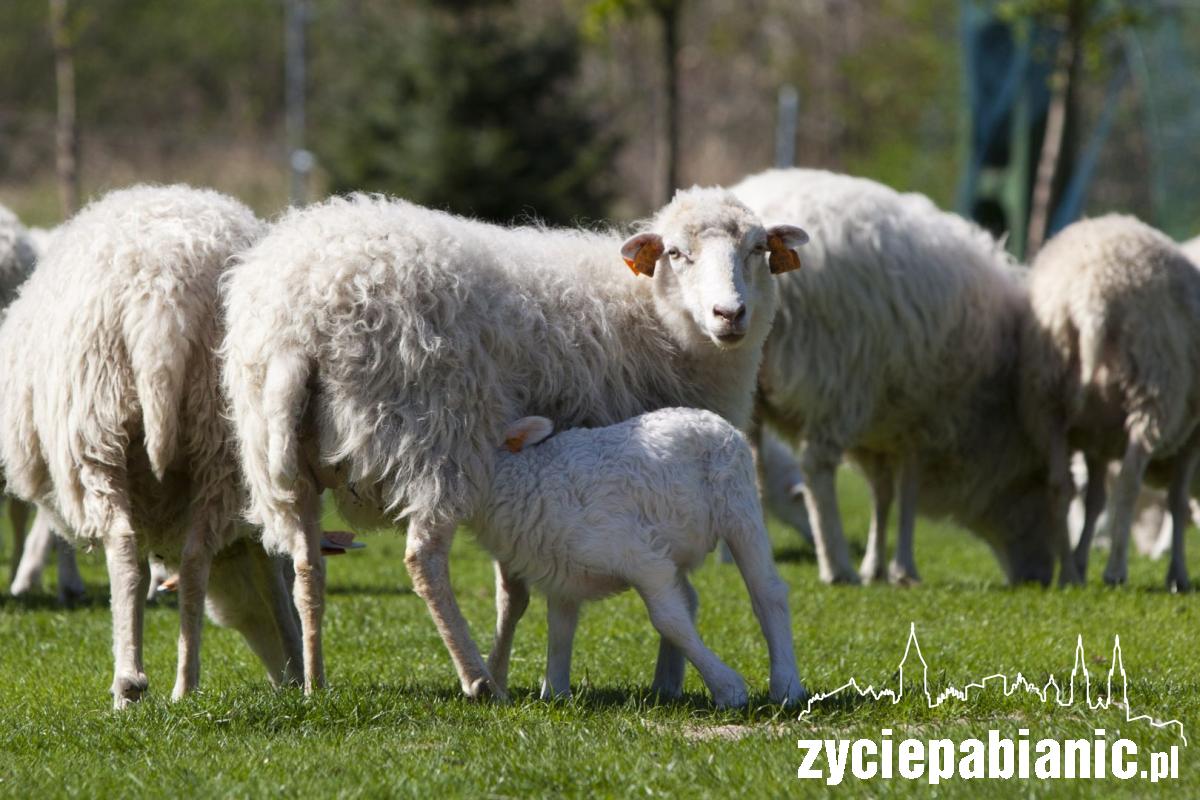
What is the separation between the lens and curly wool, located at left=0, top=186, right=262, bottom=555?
17.7 feet

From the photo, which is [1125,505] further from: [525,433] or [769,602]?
[525,433]

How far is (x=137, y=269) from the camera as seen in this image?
548 centimetres

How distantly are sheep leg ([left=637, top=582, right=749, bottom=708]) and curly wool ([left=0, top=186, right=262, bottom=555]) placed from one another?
66.0 inches

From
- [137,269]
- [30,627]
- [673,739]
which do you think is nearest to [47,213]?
[30,627]

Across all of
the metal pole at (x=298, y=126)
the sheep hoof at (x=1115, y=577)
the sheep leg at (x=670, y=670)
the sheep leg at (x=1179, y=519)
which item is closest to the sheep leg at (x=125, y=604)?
the sheep leg at (x=670, y=670)

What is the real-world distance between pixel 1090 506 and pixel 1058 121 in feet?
28.6

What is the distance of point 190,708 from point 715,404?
2183 millimetres

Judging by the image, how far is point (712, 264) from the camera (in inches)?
218

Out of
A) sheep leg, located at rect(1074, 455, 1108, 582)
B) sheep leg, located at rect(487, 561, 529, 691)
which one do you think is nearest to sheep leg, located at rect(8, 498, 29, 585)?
sheep leg, located at rect(487, 561, 529, 691)

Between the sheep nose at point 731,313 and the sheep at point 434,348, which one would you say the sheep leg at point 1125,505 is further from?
the sheep nose at point 731,313

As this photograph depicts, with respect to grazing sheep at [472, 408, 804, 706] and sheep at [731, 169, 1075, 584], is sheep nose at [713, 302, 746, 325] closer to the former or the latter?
grazing sheep at [472, 408, 804, 706]

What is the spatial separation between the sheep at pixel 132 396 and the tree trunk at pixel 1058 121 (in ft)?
37.2

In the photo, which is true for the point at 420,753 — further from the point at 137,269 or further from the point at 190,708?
the point at 137,269

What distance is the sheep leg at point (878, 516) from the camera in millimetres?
9523
